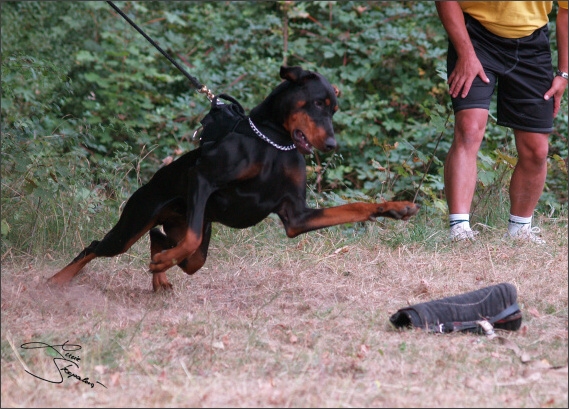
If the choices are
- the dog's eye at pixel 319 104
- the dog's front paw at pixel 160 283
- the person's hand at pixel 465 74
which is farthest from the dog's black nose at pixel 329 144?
the person's hand at pixel 465 74

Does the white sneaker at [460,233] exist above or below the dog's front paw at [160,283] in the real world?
below

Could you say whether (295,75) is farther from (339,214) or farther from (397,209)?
(397,209)

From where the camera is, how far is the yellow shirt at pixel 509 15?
18.1 feet

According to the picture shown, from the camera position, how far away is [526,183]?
5996 mm

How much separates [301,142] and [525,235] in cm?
237

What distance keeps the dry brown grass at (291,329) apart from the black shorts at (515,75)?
86 centimetres

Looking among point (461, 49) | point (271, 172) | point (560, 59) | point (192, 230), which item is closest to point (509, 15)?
point (461, 49)

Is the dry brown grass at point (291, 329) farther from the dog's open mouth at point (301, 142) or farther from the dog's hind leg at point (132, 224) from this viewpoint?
the dog's open mouth at point (301, 142)

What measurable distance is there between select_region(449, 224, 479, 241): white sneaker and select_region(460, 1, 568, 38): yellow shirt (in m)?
1.30

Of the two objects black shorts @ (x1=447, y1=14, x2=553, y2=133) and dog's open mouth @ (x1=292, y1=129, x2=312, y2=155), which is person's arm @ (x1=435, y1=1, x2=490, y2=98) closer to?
black shorts @ (x1=447, y1=14, x2=553, y2=133)

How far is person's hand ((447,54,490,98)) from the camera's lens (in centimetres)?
554

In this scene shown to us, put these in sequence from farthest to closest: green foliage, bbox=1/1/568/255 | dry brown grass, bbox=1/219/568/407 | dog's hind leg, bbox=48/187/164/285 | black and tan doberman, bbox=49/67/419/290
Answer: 1. green foliage, bbox=1/1/568/255
2. dog's hind leg, bbox=48/187/164/285
3. black and tan doberman, bbox=49/67/419/290
4. dry brown grass, bbox=1/219/568/407

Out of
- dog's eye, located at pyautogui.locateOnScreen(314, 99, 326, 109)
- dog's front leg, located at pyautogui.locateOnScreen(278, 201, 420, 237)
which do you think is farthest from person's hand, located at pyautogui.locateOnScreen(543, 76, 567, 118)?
dog's eye, located at pyautogui.locateOnScreen(314, 99, 326, 109)

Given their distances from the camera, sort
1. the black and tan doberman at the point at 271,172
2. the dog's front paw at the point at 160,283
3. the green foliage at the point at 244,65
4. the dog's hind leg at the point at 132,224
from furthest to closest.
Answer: the green foliage at the point at 244,65
the dog's front paw at the point at 160,283
the dog's hind leg at the point at 132,224
the black and tan doberman at the point at 271,172
